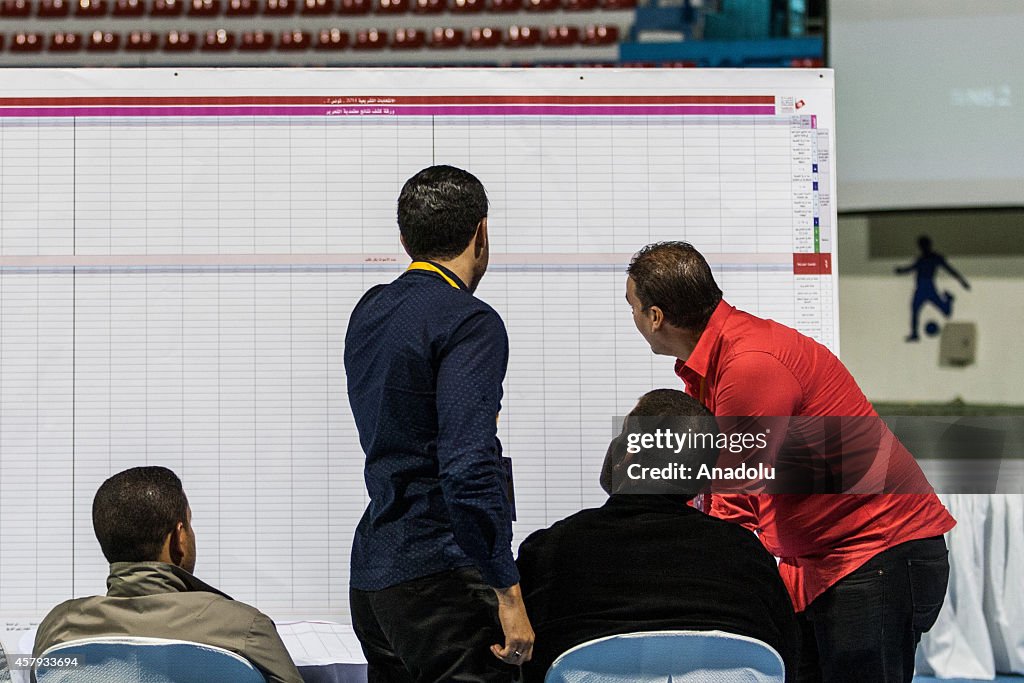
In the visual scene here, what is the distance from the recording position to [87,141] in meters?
2.03

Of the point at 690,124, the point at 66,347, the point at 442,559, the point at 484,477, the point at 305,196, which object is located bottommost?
the point at 442,559

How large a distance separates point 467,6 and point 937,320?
295 centimetres

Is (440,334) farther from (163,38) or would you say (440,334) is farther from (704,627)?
(163,38)

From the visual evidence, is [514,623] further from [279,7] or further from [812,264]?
[279,7]

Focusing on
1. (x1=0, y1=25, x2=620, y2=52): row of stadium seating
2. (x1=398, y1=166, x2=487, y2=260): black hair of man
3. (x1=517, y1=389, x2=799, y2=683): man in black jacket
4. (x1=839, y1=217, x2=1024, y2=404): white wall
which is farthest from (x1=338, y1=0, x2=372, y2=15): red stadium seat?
(x1=517, y1=389, x2=799, y2=683): man in black jacket

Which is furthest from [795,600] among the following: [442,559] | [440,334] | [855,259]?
[855,259]

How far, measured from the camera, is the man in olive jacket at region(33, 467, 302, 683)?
4.48 feet

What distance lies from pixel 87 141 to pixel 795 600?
1.65 m

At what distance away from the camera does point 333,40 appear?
465 centimetres

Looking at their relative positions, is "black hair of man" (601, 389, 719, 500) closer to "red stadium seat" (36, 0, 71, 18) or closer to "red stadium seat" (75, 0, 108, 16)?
"red stadium seat" (75, 0, 108, 16)

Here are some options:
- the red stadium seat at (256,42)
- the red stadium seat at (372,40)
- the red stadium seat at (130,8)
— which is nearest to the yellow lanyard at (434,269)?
the red stadium seat at (372,40)

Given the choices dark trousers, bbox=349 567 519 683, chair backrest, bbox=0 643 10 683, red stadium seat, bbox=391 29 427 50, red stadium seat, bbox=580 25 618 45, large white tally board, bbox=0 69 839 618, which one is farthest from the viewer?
red stadium seat, bbox=391 29 427 50

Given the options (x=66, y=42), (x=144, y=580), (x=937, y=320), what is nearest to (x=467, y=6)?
(x=66, y=42)

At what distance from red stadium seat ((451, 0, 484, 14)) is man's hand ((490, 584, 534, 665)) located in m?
3.85
